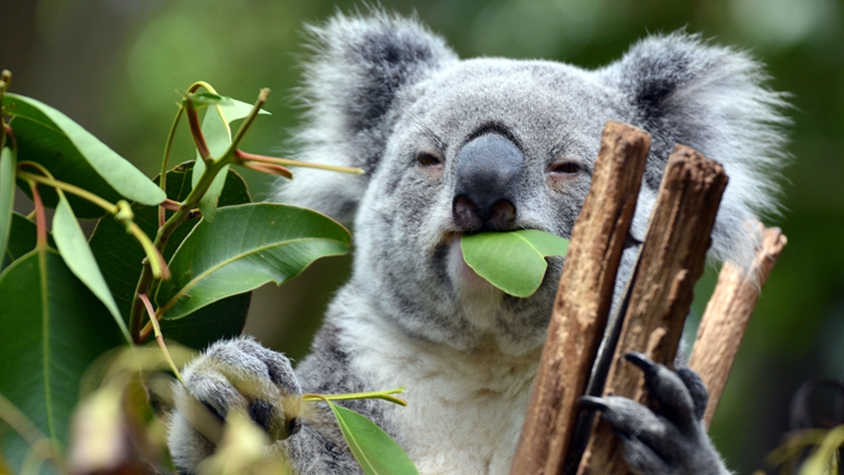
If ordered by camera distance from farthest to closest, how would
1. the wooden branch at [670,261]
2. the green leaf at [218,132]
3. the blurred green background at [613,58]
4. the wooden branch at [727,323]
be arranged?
the blurred green background at [613,58], the wooden branch at [727,323], the green leaf at [218,132], the wooden branch at [670,261]

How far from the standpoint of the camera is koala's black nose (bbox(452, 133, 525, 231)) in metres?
1.74

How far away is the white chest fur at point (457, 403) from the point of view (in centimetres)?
205

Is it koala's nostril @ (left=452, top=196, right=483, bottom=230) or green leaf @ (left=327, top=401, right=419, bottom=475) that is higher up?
koala's nostril @ (left=452, top=196, right=483, bottom=230)

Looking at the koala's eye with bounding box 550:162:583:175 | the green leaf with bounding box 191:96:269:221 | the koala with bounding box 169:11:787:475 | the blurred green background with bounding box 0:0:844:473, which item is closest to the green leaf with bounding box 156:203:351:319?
the green leaf with bounding box 191:96:269:221

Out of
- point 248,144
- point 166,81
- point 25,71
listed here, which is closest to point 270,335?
point 248,144

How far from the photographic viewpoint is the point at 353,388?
7.16 ft

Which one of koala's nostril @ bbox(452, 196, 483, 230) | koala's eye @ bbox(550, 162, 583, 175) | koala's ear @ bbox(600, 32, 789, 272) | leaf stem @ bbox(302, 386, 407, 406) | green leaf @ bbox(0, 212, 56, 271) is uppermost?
koala's ear @ bbox(600, 32, 789, 272)

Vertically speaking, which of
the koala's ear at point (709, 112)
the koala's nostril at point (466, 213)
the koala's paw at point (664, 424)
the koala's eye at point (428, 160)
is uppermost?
the koala's ear at point (709, 112)

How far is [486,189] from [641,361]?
2.07 ft

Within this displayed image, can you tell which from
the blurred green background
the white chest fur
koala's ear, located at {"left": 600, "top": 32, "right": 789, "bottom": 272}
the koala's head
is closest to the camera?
the koala's head

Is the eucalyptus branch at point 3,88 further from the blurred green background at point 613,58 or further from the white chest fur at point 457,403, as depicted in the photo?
the blurred green background at point 613,58

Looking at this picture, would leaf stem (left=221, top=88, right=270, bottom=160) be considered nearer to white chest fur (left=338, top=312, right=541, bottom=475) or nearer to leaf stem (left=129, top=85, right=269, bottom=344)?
leaf stem (left=129, top=85, right=269, bottom=344)

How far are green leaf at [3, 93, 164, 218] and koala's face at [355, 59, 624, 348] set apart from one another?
0.79 m

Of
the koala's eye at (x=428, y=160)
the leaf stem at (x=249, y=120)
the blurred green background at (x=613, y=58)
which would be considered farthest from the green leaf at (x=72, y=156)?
the blurred green background at (x=613, y=58)
